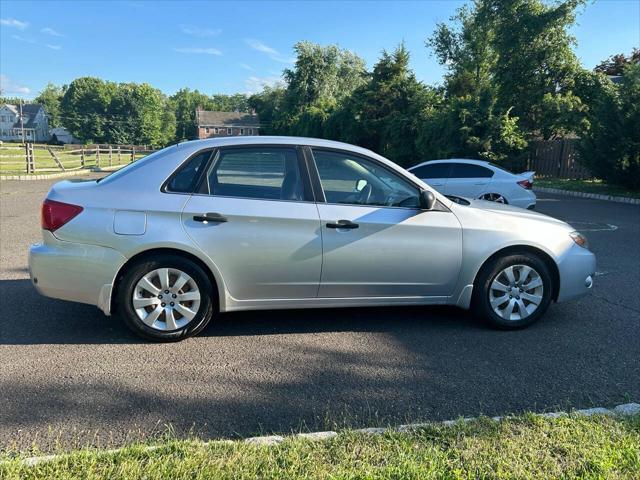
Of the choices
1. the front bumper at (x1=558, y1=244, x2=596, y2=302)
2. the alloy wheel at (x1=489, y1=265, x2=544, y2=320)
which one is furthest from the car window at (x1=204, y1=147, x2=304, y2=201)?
the front bumper at (x1=558, y1=244, x2=596, y2=302)

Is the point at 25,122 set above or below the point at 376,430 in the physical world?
above

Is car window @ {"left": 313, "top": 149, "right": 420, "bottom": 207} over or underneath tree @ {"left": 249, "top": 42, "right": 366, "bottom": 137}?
underneath

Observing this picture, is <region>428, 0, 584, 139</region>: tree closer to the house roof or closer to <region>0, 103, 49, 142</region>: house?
the house roof

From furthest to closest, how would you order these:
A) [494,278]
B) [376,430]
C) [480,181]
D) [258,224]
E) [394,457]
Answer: [480,181]
[494,278]
[258,224]
[376,430]
[394,457]

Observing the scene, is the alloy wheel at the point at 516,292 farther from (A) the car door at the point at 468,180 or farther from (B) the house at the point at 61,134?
(B) the house at the point at 61,134

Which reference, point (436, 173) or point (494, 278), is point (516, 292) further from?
point (436, 173)

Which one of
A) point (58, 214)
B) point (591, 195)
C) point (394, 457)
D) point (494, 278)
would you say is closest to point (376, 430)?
point (394, 457)

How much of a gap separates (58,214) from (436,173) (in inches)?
373

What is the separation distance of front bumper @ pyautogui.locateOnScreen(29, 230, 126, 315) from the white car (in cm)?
885

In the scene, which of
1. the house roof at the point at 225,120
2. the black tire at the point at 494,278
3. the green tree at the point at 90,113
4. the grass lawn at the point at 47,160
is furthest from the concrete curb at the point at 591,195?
the green tree at the point at 90,113

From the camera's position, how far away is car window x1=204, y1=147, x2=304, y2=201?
4.27 m

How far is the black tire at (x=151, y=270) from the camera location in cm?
402

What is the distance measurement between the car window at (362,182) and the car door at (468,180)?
7470 mm

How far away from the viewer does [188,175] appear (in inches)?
165
